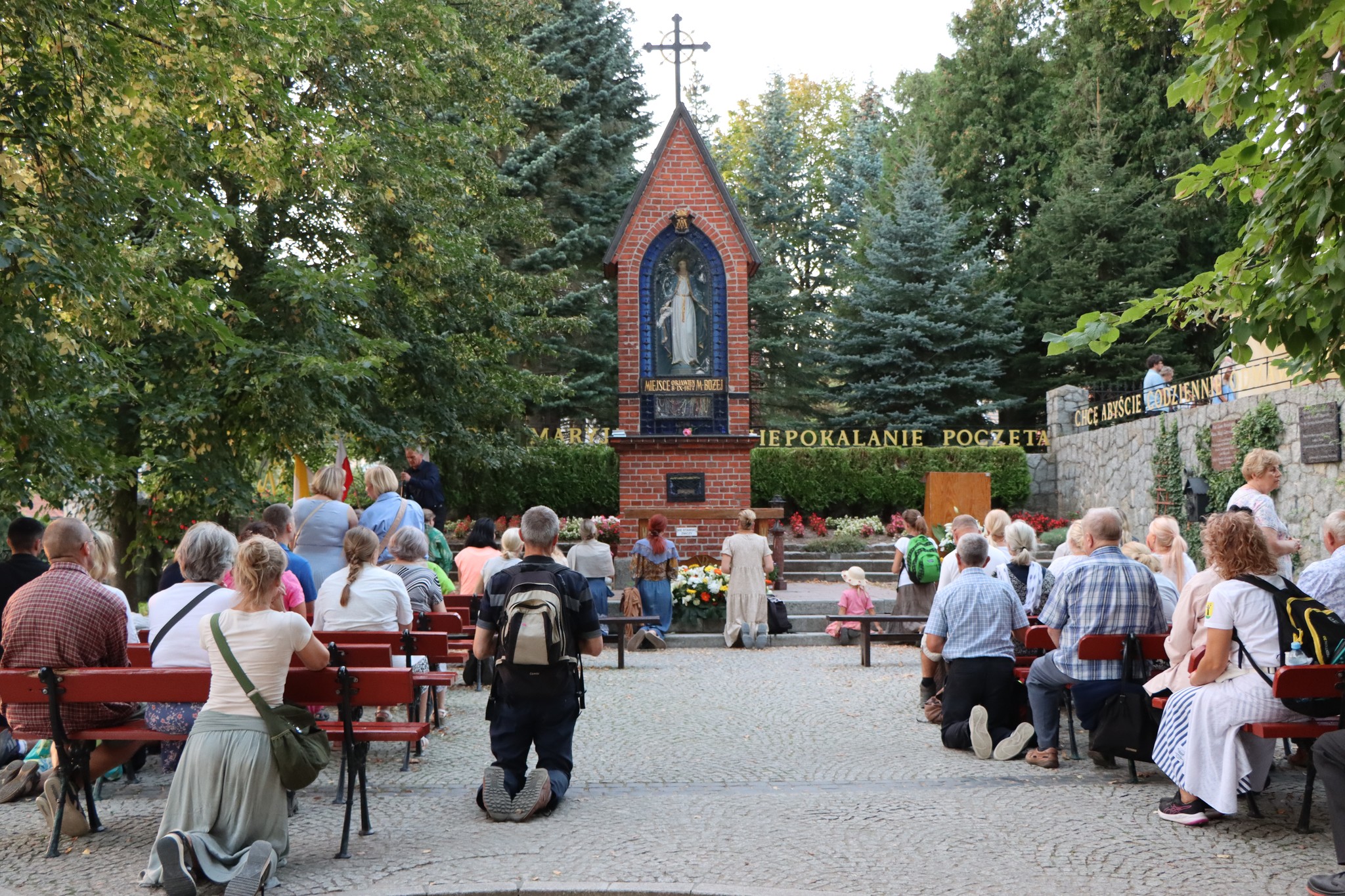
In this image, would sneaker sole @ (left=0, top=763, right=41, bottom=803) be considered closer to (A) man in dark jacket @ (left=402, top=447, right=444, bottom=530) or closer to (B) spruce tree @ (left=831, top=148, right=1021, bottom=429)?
(A) man in dark jacket @ (left=402, top=447, right=444, bottom=530)

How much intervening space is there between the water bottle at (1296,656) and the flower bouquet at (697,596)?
349 inches

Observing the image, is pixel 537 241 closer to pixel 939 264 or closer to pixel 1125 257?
pixel 939 264

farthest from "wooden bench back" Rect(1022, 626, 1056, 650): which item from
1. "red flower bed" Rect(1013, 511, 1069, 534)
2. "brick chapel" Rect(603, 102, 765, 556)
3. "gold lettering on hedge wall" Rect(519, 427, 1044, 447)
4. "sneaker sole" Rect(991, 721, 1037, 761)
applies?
"gold lettering on hedge wall" Rect(519, 427, 1044, 447)

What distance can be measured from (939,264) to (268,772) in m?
27.7

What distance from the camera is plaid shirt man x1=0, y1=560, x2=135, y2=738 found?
5.58 metres

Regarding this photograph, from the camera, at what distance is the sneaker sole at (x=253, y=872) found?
4531mm

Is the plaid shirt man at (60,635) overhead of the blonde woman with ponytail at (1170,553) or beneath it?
beneath

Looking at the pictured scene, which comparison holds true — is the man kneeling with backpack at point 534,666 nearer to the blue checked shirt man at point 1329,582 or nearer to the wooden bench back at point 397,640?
the wooden bench back at point 397,640

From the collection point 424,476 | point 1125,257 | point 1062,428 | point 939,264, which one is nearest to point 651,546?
point 424,476

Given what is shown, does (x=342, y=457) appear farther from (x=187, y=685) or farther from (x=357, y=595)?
(x=187, y=685)

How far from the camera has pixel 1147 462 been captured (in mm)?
20359

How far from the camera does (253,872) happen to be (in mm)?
4590

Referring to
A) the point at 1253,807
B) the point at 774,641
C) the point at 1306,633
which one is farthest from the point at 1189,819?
the point at 774,641

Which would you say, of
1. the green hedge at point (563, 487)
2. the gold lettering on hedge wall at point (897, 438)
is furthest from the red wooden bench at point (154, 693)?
the gold lettering on hedge wall at point (897, 438)
